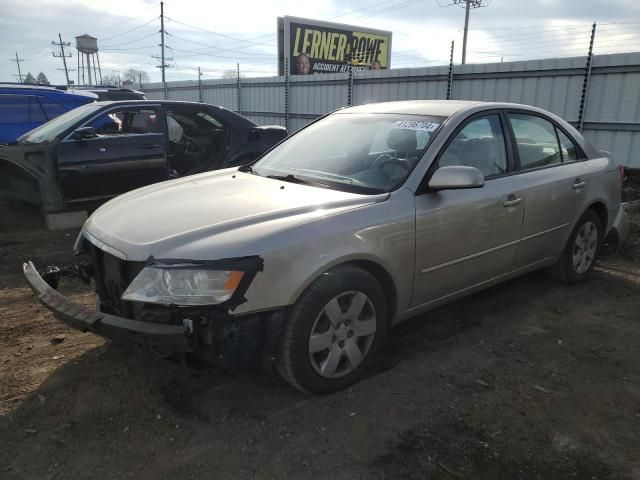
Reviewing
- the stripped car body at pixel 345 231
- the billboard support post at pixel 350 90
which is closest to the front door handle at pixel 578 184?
the stripped car body at pixel 345 231

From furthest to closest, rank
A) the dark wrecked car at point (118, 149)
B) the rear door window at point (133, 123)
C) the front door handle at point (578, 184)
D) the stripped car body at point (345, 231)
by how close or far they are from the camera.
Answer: the rear door window at point (133, 123) < the dark wrecked car at point (118, 149) < the front door handle at point (578, 184) < the stripped car body at point (345, 231)

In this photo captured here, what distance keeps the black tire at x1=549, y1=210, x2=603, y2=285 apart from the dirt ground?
2.39ft

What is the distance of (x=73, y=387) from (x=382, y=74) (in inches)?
440

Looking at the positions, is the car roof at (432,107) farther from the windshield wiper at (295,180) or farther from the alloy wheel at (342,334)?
the alloy wheel at (342,334)

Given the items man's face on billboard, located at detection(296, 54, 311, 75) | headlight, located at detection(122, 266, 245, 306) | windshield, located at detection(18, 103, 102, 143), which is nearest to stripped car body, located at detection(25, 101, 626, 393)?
headlight, located at detection(122, 266, 245, 306)

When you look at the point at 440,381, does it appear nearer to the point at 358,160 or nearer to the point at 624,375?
the point at 624,375

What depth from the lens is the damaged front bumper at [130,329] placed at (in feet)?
7.59

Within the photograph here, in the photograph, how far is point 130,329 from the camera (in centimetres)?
236

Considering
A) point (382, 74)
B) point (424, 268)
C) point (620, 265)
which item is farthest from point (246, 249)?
point (382, 74)

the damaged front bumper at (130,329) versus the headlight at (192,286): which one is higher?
the headlight at (192,286)

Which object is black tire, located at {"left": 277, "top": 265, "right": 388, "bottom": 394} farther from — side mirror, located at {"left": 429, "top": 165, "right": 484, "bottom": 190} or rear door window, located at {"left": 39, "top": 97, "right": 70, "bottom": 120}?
rear door window, located at {"left": 39, "top": 97, "right": 70, "bottom": 120}

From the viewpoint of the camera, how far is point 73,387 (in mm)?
2877

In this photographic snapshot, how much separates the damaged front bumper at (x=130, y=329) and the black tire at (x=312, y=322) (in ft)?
1.65

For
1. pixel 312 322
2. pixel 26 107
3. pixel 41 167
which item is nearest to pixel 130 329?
pixel 312 322
